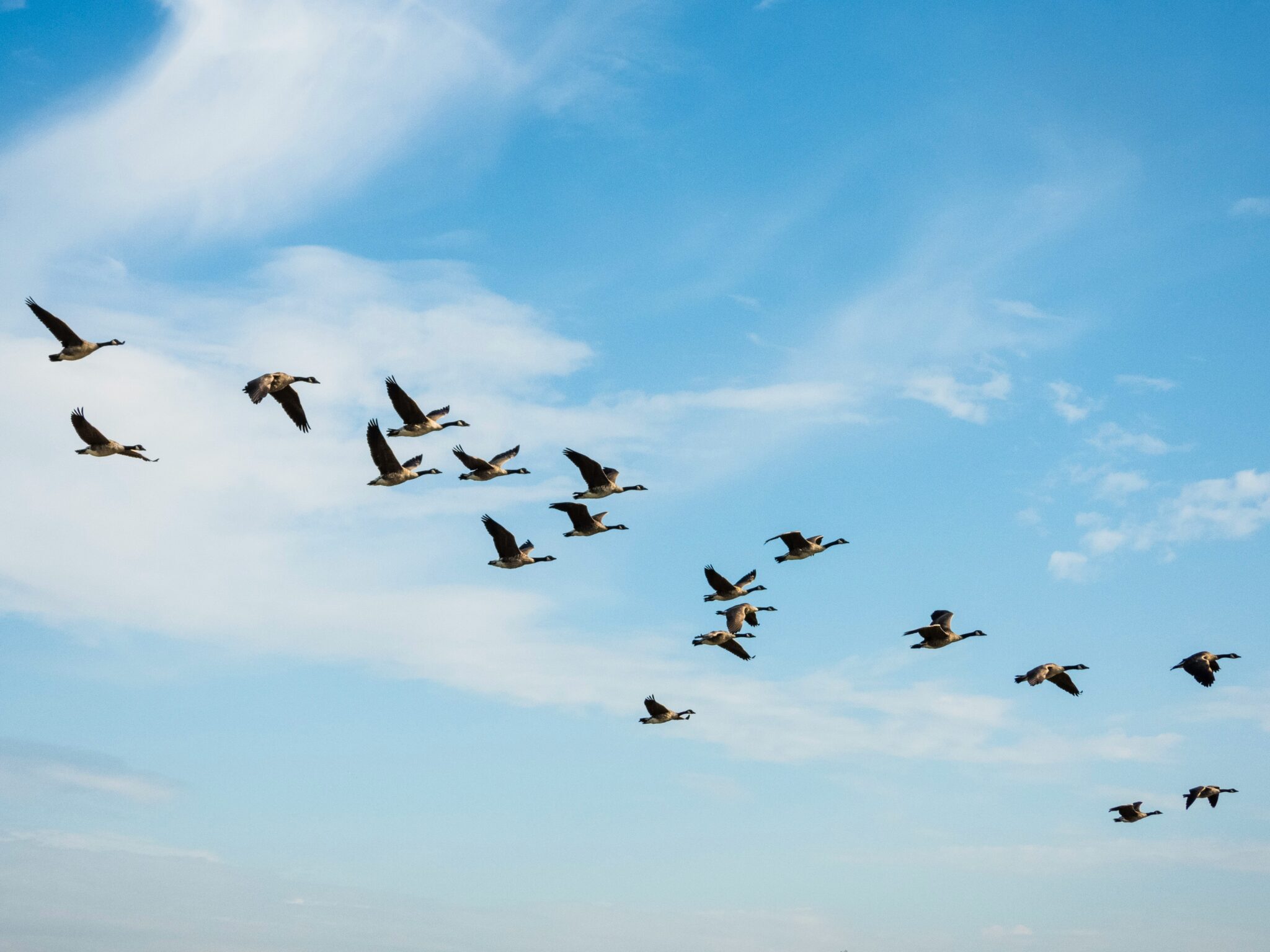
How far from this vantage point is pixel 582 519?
32812 mm

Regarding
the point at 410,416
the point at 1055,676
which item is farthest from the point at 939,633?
the point at 410,416

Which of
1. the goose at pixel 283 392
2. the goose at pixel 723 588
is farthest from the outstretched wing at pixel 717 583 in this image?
the goose at pixel 283 392

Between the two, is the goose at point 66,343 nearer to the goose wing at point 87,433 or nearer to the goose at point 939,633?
the goose wing at point 87,433

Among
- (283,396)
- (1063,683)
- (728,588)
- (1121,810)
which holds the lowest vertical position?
(1121,810)

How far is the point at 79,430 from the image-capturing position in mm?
30219

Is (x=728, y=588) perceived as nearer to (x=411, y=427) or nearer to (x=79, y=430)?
(x=411, y=427)

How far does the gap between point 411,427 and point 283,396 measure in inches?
127

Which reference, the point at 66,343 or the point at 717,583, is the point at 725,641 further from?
the point at 66,343

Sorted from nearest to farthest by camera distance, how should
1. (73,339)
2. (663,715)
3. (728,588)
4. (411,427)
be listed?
(73,339) < (411,427) < (728,588) < (663,715)

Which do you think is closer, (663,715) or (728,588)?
(728,588)

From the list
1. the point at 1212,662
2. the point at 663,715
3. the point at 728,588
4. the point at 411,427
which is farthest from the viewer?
the point at 663,715

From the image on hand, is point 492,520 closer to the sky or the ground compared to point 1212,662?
closer to the sky

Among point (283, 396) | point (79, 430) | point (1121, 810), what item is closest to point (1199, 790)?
point (1121, 810)

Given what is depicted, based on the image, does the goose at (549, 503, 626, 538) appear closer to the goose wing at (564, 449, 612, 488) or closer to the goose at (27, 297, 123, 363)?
the goose wing at (564, 449, 612, 488)
